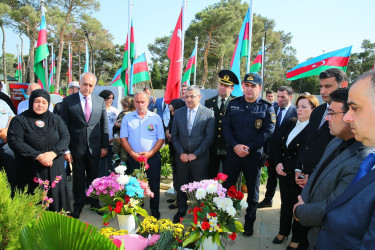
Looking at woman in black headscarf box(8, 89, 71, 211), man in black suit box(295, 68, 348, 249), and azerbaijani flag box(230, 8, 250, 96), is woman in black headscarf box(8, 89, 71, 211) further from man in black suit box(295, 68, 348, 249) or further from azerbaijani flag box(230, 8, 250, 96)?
azerbaijani flag box(230, 8, 250, 96)

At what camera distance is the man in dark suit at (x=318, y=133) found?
239 centimetres

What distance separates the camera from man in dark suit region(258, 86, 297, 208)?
10.5ft

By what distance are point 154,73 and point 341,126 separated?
34.9 metres

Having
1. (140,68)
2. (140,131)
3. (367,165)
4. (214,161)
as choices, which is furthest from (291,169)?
(140,68)

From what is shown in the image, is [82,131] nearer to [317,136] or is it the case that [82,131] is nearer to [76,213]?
[76,213]

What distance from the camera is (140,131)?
136 inches

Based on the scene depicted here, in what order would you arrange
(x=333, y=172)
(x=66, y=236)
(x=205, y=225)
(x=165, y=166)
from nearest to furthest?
(x=66, y=236) → (x=333, y=172) → (x=205, y=225) → (x=165, y=166)

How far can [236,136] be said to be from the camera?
3256 mm

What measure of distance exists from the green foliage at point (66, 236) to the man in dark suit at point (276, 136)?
2.81 metres

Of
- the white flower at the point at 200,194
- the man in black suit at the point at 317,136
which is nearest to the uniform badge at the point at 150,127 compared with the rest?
the white flower at the point at 200,194

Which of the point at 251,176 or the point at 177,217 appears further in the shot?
the point at 177,217

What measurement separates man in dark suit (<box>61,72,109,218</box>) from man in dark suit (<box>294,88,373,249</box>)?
292 centimetres

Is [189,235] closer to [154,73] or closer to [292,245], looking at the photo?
[292,245]

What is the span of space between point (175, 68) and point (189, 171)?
7.47 ft
